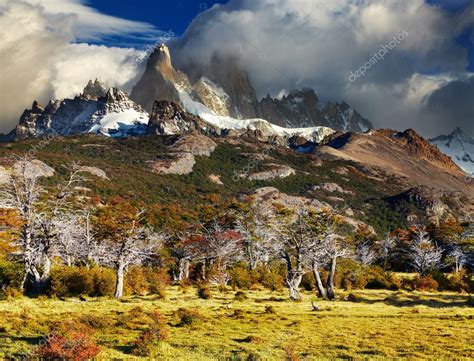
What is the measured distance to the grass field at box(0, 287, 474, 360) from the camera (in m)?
22.2

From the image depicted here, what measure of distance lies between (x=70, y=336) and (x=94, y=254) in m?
37.4

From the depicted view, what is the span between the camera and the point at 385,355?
22.2 metres

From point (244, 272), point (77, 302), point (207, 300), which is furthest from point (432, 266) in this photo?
point (77, 302)

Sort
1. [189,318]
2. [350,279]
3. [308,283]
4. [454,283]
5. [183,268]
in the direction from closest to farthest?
[189,318], [308,283], [350,279], [454,283], [183,268]

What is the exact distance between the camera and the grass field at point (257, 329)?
72.9ft

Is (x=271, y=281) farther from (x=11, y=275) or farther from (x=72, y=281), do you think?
(x=11, y=275)

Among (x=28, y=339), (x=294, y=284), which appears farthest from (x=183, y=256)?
(x=28, y=339)

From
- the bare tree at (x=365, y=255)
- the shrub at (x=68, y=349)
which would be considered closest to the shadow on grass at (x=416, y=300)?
the shrub at (x=68, y=349)

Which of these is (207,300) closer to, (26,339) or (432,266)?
(26,339)

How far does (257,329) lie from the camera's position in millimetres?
29047

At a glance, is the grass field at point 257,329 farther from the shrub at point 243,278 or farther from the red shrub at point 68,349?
the shrub at point 243,278

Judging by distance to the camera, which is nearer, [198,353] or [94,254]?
[198,353]

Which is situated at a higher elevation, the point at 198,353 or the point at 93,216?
the point at 93,216

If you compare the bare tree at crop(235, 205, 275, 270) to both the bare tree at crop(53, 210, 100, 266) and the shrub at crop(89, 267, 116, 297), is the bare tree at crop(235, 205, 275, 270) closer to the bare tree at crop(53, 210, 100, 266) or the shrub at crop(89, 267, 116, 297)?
the bare tree at crop(53, 210, 100, 266)
